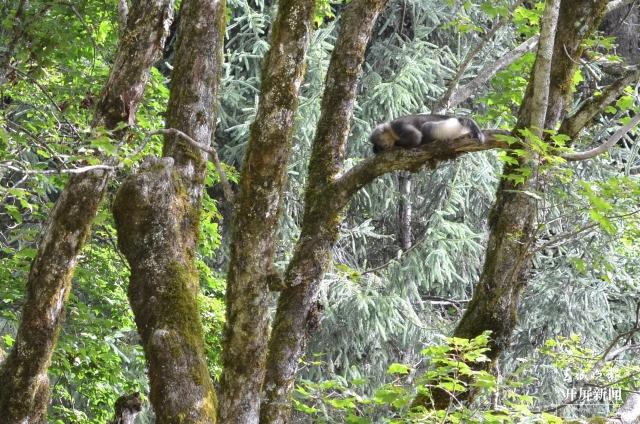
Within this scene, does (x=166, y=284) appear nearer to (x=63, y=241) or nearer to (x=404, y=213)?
(x=63, y=241)

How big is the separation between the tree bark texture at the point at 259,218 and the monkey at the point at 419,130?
1201 millimetres

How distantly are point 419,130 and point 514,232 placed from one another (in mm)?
1293

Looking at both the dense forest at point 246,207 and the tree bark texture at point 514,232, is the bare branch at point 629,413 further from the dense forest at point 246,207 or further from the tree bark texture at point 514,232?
the tree bark texture at point 514,232

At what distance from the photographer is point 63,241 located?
4863mm

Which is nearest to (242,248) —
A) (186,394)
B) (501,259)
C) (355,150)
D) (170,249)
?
(170,249)

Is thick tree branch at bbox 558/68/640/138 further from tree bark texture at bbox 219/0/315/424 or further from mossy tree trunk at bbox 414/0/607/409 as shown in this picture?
tree bark texture at bbox 219/0/315/424

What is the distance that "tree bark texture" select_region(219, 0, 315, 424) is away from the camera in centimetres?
433

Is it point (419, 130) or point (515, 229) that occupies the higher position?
point (419, 130)

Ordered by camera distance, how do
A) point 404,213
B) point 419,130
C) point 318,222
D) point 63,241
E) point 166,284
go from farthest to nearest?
point 404,213, point 419,130, point 318,222, point 63,241, point 166,284

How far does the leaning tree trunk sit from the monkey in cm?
153

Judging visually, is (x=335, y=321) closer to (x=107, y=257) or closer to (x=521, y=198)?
(x=107, y=257)

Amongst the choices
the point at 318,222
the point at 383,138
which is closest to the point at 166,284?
the point at 318,222

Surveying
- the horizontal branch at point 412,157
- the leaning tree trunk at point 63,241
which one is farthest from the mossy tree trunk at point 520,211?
the leaning tree trunk at point 63,241

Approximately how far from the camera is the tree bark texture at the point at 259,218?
4332 mm
